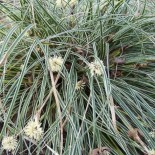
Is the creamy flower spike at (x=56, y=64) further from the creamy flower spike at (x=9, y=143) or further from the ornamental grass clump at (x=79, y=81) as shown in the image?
the creamy flower spike at (x=9, y=143)

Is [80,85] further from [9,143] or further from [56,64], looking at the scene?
[9,143]

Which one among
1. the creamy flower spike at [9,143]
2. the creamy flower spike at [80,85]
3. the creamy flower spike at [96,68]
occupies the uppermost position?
the creamy flower spike at [96,68]

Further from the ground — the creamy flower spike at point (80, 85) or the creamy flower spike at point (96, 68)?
the creamy flower spike at point (96, 68)

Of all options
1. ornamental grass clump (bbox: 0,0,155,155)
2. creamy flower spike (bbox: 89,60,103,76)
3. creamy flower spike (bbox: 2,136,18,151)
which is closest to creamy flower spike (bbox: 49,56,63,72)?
ornamental grass clump (bbox: 0,0,155,155)

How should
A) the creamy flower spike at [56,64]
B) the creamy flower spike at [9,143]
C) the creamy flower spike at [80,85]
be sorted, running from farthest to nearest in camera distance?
the creamy flower spike at [80,85] < the creamy flower spike at [56,64] < the creamy flower spike at [9,143]

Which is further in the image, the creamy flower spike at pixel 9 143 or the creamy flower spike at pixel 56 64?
the creamy flower spike at pixel 56 64

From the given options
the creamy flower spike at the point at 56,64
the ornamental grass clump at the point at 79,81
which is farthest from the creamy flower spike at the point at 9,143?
the creamy flower spike at the point at 56,64

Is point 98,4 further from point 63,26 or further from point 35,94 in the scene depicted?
point 35,94

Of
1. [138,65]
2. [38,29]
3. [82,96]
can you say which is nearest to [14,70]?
[38,29]
